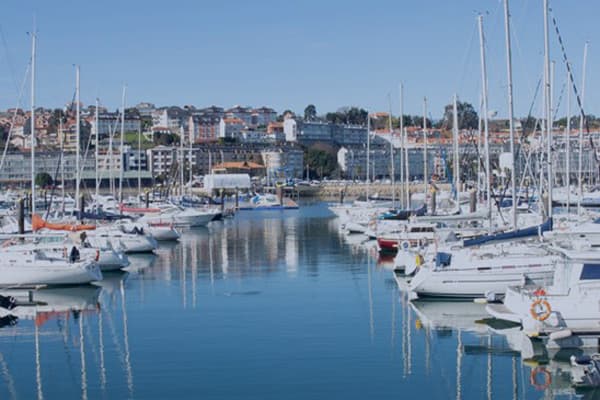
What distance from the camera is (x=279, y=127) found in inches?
7244

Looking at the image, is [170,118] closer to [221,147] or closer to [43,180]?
[221,147]

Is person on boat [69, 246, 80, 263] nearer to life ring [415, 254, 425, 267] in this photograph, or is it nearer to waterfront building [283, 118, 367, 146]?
life ring [415, 254, 425, 267]

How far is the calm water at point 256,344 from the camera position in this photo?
15.5m

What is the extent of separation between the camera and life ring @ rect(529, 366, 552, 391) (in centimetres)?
1542

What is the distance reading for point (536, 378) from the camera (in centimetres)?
1587

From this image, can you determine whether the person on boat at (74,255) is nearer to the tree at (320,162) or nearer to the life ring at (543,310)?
the life ring at (543,310)

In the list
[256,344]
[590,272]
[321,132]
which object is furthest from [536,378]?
[321,132]

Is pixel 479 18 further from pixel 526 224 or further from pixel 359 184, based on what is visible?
pixel 359 184

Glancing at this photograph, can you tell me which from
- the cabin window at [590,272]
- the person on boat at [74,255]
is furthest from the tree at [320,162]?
the cabin window at [590,272]

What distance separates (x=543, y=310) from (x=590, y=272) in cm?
129

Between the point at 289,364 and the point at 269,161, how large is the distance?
132 m

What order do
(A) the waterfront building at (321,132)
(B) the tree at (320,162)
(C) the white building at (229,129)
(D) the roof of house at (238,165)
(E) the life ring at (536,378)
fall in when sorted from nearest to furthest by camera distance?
(E) the life ring at (536,378) < (D) the roof of house at (238,165) < (B) the tree at (320,162) < (A) the waterfront building at (321,132) < (C) the white building at (229,129)

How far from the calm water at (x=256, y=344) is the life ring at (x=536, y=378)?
0.31 feet

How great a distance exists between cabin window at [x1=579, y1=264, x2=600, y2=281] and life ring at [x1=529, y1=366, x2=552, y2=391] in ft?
7.43
